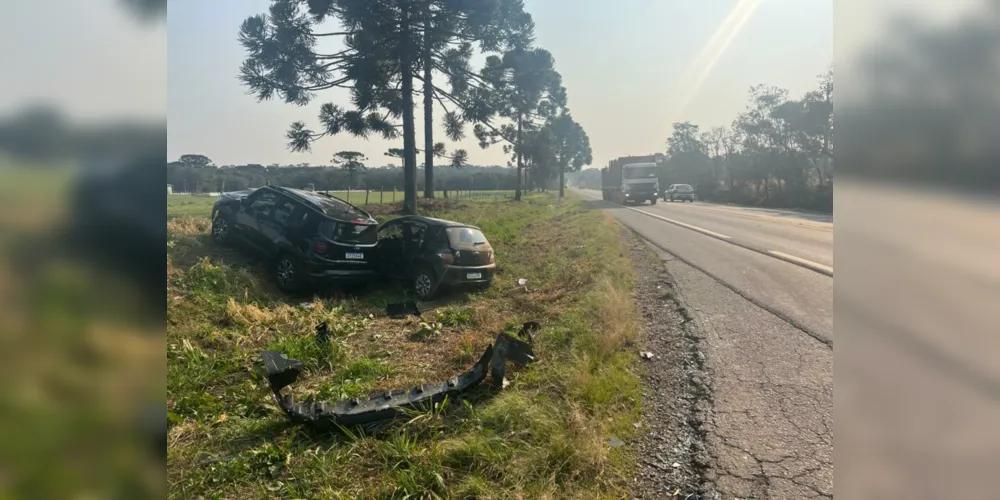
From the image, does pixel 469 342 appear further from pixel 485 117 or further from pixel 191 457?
pixel 191 457

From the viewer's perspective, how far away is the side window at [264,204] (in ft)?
11.1

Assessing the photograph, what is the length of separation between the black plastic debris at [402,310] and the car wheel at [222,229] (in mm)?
1267

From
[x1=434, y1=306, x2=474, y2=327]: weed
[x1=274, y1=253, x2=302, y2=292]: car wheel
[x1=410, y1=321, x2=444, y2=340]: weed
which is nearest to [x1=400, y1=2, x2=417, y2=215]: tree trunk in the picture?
[x1=434, y1=306, x2=474, y2=327]: weed

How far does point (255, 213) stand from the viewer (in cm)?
351

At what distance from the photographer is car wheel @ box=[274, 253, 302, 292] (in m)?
4.36

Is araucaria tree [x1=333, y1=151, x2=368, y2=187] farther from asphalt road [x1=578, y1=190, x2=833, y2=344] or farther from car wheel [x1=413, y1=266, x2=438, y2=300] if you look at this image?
asphalt road [x1=578, y1=190, x2=833, y2=344]

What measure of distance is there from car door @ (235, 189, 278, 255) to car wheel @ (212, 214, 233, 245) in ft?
0.20

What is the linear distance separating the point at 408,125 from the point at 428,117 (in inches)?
5.1

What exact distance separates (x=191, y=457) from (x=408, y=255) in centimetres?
175

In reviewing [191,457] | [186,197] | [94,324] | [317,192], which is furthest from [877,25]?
[191,457]

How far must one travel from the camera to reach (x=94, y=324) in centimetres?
96

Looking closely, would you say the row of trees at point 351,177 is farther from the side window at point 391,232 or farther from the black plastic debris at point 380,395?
the black plastic debris at point 380,395

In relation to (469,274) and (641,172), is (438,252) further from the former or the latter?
(641,172)

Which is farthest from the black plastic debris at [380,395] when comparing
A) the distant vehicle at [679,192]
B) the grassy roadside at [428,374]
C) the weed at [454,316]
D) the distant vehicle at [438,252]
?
the distant vehicle at [679,192]
